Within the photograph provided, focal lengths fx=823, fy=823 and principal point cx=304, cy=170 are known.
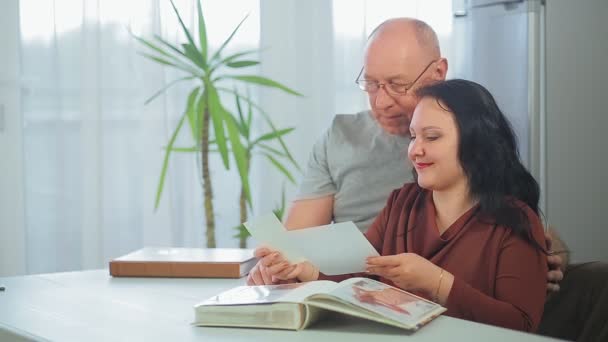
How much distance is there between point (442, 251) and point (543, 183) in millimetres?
1518

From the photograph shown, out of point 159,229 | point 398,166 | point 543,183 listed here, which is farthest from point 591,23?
point 159,229

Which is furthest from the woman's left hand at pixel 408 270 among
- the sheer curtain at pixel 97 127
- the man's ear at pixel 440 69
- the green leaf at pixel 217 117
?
the sheer curtain at pixel 97 127

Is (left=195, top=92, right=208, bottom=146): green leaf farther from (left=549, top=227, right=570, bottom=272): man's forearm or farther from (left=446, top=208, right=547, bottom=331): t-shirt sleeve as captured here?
(left=446, top=208, right=547, bottom=331): t-shirt sleeve

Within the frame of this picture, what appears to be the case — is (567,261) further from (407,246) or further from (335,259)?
(335,259)

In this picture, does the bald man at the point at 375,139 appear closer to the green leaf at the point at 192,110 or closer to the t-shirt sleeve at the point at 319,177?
the t-shirt sleeve at the point at 319,177

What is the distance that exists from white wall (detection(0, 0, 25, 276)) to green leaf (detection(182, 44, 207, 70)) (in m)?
0.73

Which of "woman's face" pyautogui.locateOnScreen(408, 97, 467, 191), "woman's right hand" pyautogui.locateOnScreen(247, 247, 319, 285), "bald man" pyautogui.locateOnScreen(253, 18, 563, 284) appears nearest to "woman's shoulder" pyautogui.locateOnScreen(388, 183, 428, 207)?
"woman's face" pyautogui.locateOnScreen(408, 97, 467, 191)

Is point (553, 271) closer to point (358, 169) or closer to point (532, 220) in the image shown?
point (532, 220)

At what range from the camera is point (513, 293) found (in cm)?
139

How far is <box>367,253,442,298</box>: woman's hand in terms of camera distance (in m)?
1.37

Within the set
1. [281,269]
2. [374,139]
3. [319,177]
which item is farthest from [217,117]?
[281,269]

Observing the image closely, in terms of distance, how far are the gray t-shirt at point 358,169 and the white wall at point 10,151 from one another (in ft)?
4.41

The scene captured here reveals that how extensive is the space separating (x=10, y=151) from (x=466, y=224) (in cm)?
207

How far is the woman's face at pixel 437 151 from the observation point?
1514 millimetres
